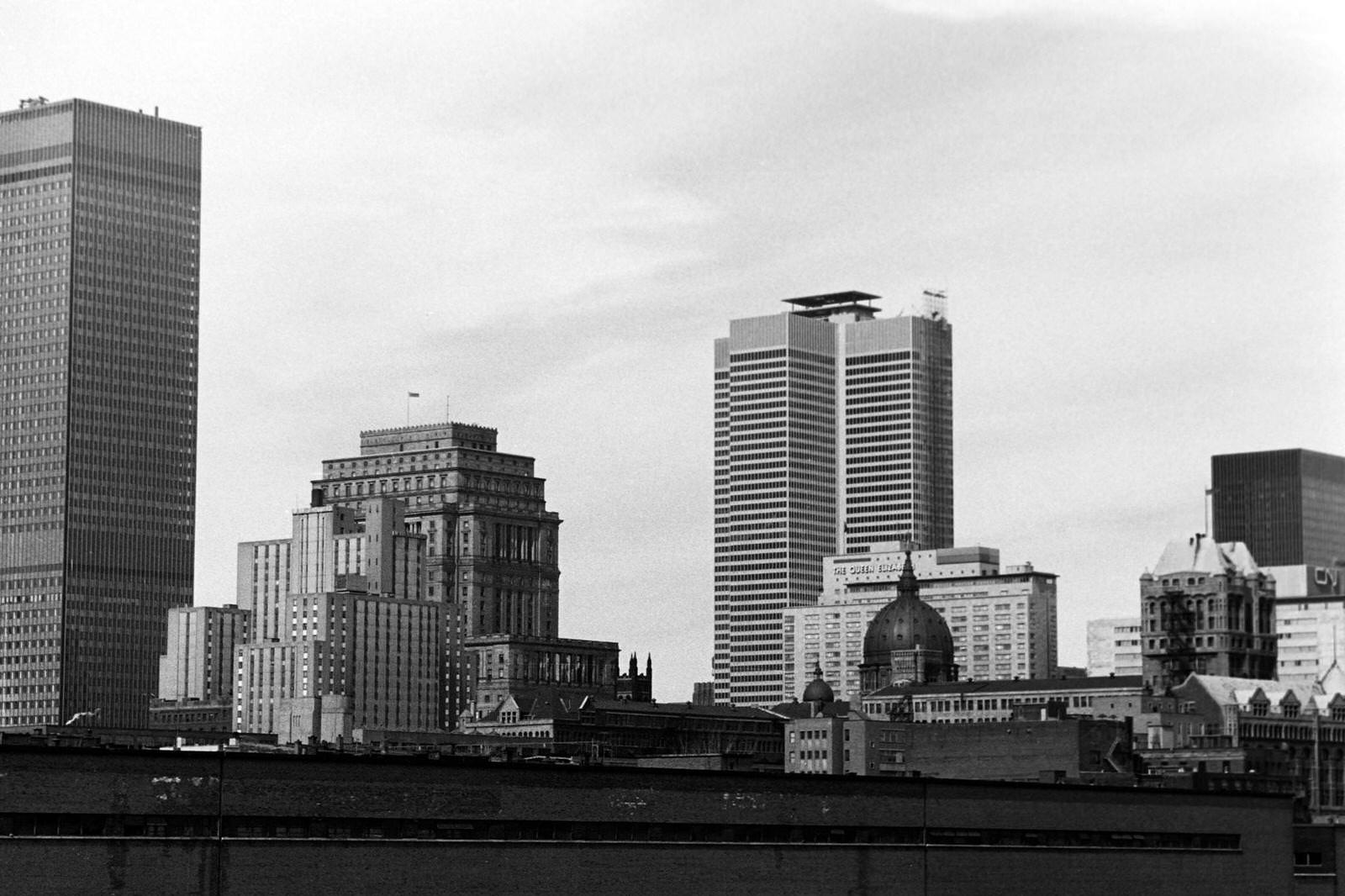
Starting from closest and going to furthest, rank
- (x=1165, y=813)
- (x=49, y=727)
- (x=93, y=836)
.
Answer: (x=93, y=836), (x=49, y=727), (x=1165, y=813)

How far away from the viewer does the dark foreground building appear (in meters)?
126

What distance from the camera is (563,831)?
142000 millimetres

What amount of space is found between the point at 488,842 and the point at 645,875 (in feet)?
32.4

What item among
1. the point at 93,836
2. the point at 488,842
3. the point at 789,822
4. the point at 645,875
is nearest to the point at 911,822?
the point at 789,822

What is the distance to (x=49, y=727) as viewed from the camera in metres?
162

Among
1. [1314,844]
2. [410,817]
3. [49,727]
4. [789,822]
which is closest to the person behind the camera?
[410,817]

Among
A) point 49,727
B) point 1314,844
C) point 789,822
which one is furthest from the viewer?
point 1314,844

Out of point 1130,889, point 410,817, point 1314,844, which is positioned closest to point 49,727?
point 410,817

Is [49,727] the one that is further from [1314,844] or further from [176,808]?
[1314,844]

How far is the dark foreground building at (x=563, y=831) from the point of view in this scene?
126500 millimetres

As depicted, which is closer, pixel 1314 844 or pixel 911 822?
pixel 911 822

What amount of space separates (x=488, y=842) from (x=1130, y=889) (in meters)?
47.3

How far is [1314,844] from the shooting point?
7603 inches

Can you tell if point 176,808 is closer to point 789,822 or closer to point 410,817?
point 410,817
